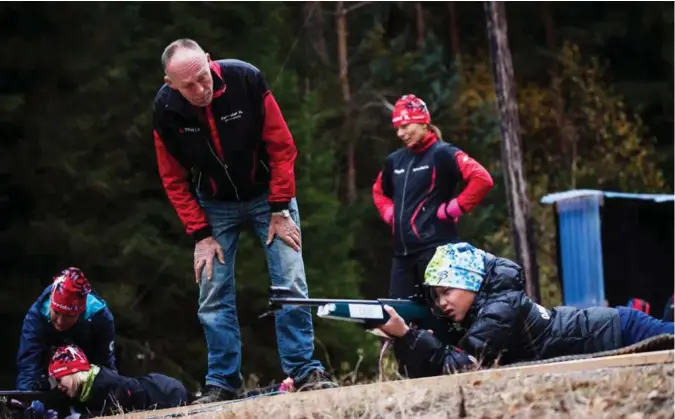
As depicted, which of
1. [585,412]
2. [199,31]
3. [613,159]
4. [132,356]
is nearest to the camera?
[585,412]

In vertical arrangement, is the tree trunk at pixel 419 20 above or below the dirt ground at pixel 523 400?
above

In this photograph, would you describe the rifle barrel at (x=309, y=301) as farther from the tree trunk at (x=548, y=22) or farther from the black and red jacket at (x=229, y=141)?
the tree trunk at (x=548, y=22)

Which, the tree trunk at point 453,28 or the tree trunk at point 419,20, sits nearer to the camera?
the tree trunk at point 419,20

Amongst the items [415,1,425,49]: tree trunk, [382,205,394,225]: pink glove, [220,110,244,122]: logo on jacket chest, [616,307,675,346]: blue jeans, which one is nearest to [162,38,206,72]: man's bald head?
[220,110,244,122]: logo on jacket chest

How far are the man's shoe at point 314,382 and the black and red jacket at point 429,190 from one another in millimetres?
2220

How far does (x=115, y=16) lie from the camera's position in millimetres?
15172

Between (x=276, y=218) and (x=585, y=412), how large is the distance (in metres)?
2.56

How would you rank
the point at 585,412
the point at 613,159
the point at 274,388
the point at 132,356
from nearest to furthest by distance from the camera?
the point at 585,412
the point at 274,388
the point at 132,356
the point at 613,159

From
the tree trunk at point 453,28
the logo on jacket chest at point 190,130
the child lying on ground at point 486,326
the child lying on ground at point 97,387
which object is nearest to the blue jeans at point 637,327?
the child lying on ground at point 486,326

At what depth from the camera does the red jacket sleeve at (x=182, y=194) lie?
664 cm

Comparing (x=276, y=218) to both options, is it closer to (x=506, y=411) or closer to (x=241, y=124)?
(x=241, y=124)

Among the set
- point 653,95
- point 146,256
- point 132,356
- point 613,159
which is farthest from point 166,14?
point 653,95

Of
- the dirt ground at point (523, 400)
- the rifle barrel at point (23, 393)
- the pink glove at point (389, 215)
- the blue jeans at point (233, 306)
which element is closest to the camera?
the dirt ground at point (523, 400)

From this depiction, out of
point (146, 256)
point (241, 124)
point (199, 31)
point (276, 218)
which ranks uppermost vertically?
point (199, 31)
